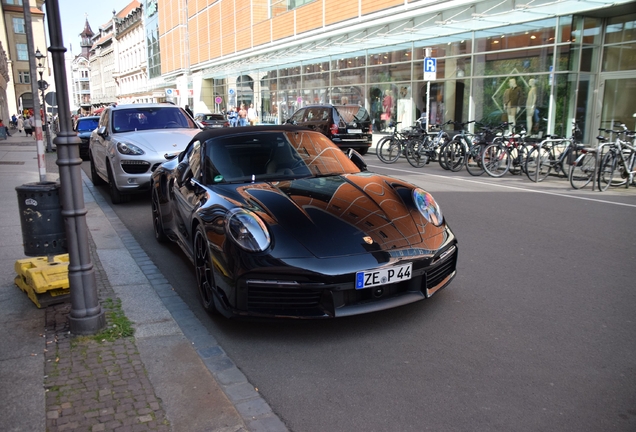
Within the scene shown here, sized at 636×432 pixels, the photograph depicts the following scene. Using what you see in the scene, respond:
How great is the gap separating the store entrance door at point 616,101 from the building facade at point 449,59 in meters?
0.03

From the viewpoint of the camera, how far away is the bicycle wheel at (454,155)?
14.3m

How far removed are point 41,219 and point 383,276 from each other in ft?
8.64

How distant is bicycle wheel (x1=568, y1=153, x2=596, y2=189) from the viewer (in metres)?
11.0

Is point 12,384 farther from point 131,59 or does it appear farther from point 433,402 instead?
point 131,59

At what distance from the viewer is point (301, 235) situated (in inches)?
149

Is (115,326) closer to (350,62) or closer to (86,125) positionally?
(86,125)

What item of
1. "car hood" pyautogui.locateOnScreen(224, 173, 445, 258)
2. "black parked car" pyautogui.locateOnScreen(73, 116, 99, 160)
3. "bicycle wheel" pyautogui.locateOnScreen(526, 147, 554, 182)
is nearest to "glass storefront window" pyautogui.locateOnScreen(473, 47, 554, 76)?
"bicycle wheel" pyautogui.locateOnScreen(526, 147, 554, 182)

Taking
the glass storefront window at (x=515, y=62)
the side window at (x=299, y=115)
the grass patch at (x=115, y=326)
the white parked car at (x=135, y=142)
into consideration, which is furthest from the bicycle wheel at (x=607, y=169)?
the side window at (x=299, y=115)

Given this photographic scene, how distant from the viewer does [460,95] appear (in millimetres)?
20797

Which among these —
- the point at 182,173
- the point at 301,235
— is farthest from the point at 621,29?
the point at 301,235

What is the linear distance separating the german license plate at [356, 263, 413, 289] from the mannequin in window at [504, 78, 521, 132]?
633 inches

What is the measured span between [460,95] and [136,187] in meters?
15.1

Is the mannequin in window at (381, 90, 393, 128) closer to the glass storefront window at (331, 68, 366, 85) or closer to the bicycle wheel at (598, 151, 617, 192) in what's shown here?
the glass storefront window at (331, 68, 366, 85)

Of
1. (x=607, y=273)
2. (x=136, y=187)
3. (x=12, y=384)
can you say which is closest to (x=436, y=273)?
(x=607, y=273)
